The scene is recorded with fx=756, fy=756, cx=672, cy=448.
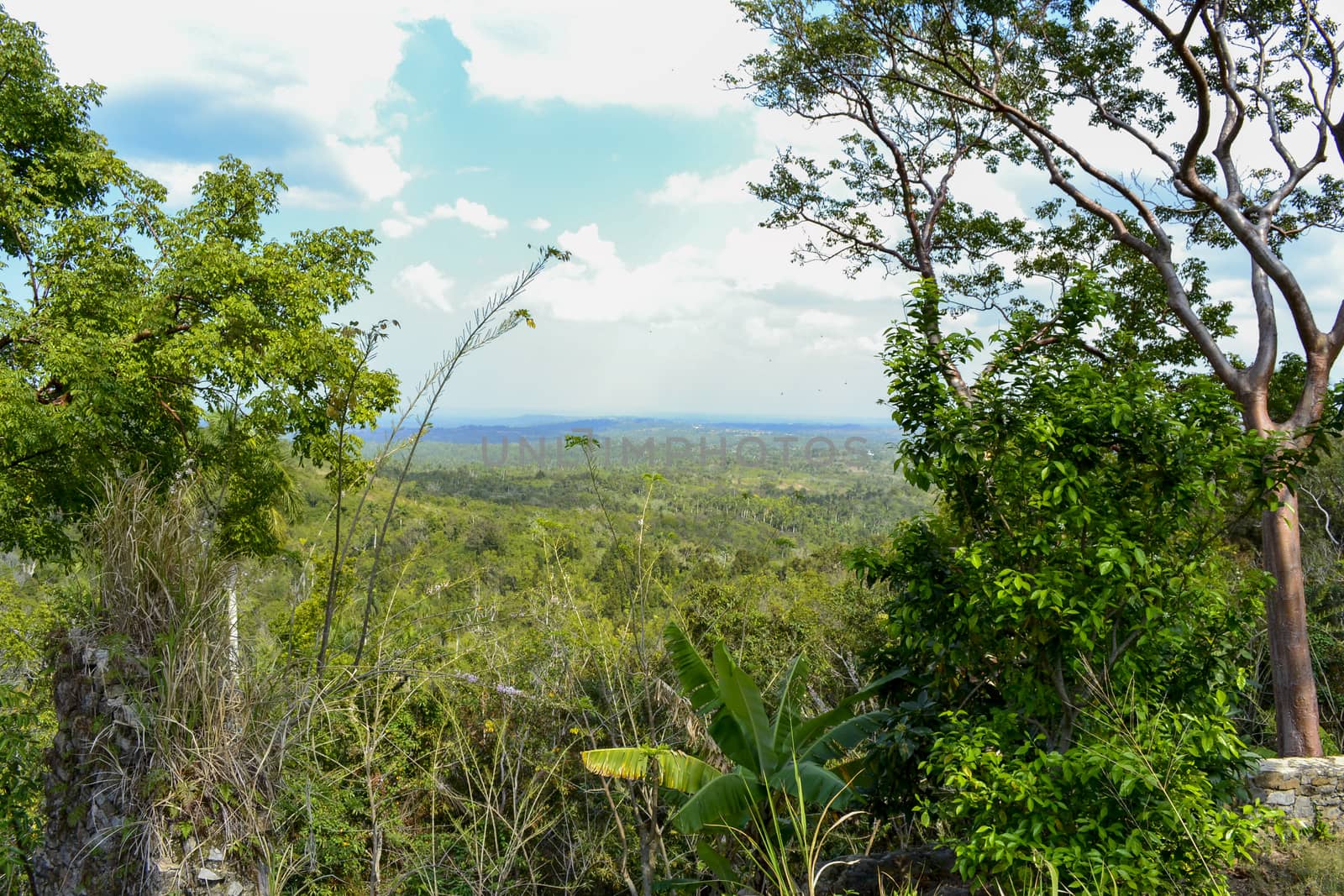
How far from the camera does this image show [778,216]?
1198cm

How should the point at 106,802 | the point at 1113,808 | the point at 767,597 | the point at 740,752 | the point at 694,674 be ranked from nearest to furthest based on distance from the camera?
the point at 106,802 → the point at 1113,808 → the point at 740,752 → the point at 694,674 → the point at 767,597

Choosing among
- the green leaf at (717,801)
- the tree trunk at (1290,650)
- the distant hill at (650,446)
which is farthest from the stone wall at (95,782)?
the tree trunk at (1290,650)

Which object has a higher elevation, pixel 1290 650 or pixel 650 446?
pixel 650 446

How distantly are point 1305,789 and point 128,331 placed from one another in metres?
13.5

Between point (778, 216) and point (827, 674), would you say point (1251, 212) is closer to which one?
point (778, 216)

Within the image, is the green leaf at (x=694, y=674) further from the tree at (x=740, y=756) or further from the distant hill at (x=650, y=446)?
the distant hill at (x=650, y=446)

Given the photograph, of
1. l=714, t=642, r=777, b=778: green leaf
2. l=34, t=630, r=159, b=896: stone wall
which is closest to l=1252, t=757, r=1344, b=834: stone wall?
l=714, t=642, r=777, b=778: green leaf

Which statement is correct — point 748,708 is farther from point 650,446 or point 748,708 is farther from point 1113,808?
point 650,446

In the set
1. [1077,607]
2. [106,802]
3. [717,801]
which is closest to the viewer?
[106,802]

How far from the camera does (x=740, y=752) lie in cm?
533

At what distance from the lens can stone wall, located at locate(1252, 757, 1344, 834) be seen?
6840 mm

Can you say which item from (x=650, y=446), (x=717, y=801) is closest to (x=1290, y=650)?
(x=717, y=801)

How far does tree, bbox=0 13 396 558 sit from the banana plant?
5289mm

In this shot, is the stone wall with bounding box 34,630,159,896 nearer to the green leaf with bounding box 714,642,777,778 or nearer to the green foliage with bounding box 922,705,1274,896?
the green leaf with bounding box 714,642,777,778
